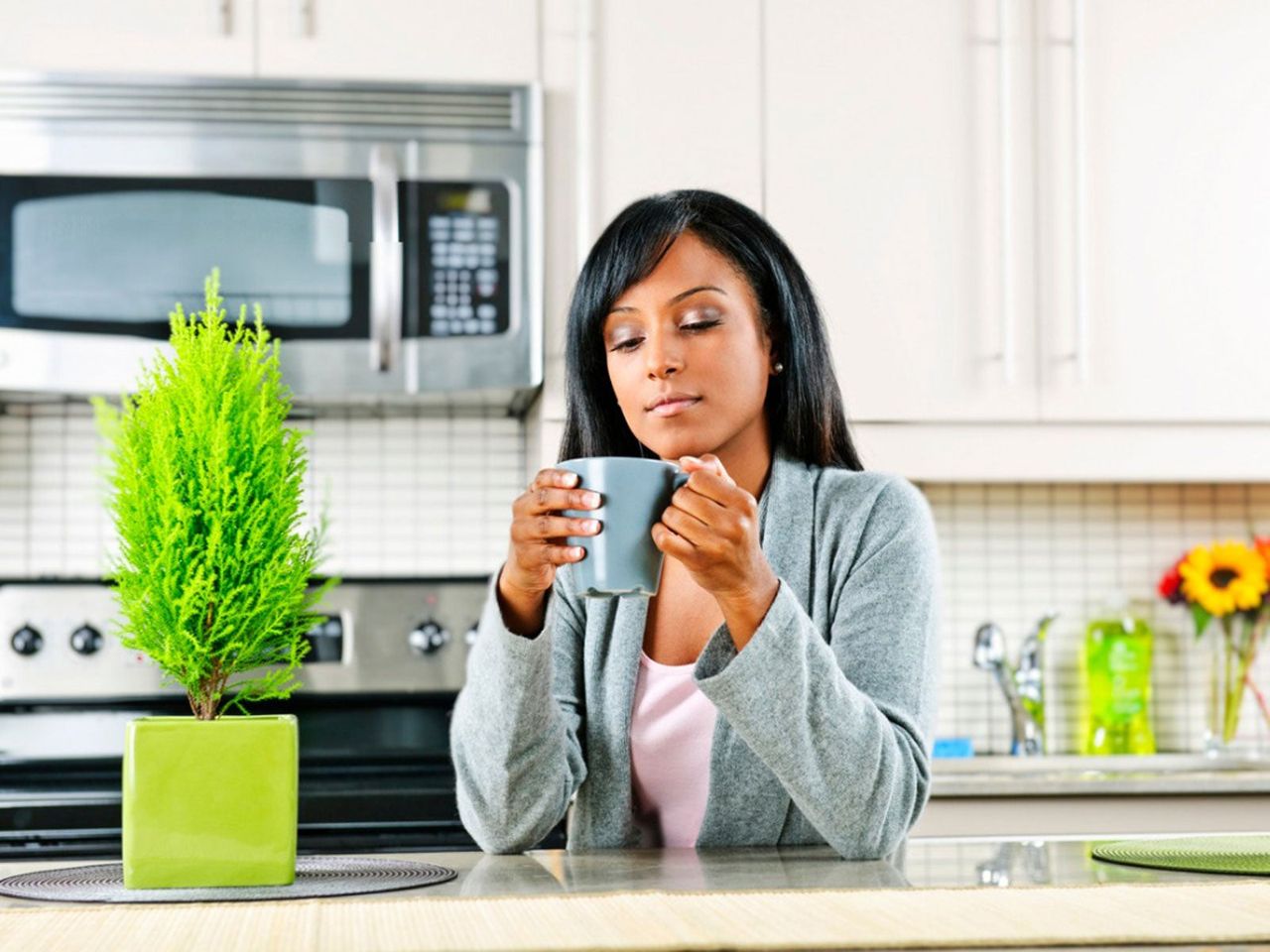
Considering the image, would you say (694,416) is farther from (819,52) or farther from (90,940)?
(819,52)

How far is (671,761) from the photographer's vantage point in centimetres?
135

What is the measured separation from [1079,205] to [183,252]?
138 cm

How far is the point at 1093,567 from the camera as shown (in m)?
2.86

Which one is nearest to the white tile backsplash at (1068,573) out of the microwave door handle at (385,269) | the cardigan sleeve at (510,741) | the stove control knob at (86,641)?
the microwave door handle at (385,269)

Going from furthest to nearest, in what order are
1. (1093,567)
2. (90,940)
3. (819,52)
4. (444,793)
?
(1093,567) < (819,52) < (444,793) < (90,940)

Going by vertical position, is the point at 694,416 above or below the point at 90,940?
above

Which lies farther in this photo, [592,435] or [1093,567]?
[1093,567]

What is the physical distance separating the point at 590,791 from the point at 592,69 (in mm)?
1390

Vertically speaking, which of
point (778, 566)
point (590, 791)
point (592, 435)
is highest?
point (592, 435)

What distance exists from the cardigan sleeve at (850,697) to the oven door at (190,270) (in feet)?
3.92

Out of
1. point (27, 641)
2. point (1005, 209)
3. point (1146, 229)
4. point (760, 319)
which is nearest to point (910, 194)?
point (1005, 209)

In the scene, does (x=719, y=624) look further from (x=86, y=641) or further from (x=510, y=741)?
(x=86, y=641)

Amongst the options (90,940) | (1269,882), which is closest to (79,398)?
(90,940)

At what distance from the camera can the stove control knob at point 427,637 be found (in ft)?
7.75
